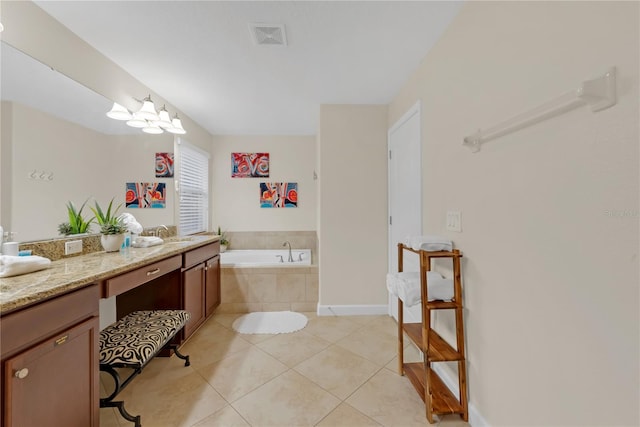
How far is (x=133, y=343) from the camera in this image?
1.36 m

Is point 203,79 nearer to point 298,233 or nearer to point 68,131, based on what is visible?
point 68,131

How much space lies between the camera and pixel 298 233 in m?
3.84

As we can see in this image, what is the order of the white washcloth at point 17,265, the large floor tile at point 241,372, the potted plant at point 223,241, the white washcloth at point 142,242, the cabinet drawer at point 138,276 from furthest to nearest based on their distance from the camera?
the potted plant at point 223,241
the white washcloth at point 142,242
the large floor tile at point 241,372
the cabinet drawer at point 138,276
the white washcloth at point 17,265

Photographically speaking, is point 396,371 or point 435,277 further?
point 396,371

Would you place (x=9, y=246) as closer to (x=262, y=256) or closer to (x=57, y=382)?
(x=57, y=382)

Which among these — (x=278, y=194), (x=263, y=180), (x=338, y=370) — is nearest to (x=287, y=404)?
(x=338, y=370)

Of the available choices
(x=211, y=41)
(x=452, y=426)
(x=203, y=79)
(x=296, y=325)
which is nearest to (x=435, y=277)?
(x=452, y=426)

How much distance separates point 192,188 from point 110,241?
154cm

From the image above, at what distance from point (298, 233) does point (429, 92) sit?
8.71ft

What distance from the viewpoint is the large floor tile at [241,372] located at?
1.56 meters

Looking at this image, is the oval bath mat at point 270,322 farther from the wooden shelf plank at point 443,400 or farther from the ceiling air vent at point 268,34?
the ceiling air vent at point 268,34


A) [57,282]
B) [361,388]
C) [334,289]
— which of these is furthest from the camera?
[334,289]

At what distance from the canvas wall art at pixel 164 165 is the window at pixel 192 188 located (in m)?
0.25

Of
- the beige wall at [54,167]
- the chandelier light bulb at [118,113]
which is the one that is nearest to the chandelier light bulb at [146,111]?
the chandelier light bulb at [118,113]
